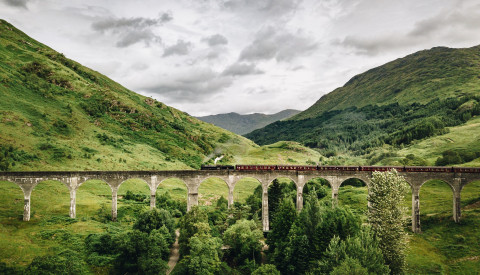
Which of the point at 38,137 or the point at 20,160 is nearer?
the point at 20,160

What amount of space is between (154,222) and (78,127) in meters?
82.8

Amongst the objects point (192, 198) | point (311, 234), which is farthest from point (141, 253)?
point (311, 234)

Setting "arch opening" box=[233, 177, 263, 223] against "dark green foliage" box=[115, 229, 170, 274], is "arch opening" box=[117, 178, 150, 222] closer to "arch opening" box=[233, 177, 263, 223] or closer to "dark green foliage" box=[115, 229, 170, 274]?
"dark green foliage" box=[115, 229, 170, 274]

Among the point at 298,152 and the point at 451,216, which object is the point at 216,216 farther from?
the point at 298,152

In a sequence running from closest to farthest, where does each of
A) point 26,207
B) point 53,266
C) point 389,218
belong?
point 53,266 → point 389,218 → point 26,207

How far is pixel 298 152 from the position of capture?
16925cm

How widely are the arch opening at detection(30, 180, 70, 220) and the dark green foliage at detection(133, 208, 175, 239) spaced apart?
21022 mm

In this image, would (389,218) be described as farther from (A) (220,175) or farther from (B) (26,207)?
(B) (26,207)

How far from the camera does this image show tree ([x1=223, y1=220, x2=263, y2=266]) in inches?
1924

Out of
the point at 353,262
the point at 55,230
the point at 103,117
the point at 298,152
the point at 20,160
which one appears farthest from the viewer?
the point at 298,152

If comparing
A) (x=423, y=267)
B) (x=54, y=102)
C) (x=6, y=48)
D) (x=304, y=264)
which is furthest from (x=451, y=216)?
(x=6, y=48)

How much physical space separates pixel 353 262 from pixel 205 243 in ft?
73.1

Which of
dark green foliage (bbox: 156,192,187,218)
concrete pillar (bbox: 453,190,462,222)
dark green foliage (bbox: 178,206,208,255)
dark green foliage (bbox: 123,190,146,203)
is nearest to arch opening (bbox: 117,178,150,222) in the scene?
dark green foliage (bbox: 123,190,146,203)

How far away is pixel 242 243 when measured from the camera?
49.3 m
